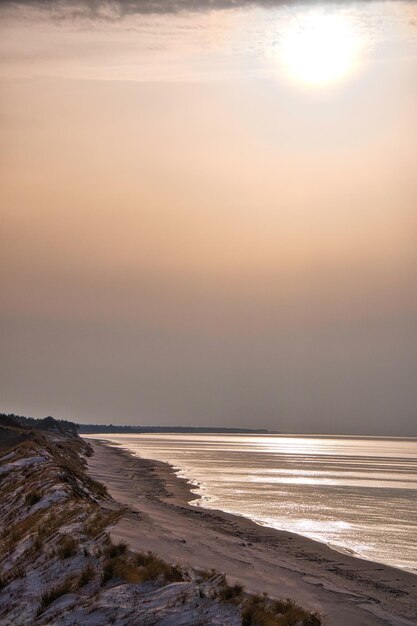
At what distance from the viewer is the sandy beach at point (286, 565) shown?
52.4ft

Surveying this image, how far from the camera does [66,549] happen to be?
15117 mm

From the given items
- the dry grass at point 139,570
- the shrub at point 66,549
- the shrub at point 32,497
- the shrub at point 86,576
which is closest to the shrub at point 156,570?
the dry grass at point 139,570

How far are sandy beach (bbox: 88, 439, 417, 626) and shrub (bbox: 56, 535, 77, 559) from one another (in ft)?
3.87

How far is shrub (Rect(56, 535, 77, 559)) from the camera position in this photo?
590 inches

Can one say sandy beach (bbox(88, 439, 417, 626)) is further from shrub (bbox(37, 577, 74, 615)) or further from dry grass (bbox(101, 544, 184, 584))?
shrub (bbox(37, 577, 74, 615))

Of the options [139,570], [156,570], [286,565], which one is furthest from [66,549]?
[286,565]

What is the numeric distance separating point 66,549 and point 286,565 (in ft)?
26.4

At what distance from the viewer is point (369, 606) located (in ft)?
54.9

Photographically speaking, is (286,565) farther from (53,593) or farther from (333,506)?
(333,506)

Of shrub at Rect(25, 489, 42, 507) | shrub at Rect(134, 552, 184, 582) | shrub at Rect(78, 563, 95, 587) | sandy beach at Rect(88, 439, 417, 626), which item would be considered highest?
shrub at Rect(25, 489, 42, 507)

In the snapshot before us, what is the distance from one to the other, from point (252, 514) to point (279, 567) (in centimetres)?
1453

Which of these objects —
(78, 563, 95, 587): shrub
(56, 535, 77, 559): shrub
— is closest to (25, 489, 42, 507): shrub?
(56, 535, 77, 559): shrub

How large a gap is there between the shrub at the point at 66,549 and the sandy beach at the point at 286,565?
118 centimetres

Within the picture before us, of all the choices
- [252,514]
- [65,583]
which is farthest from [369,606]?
[252,514]
